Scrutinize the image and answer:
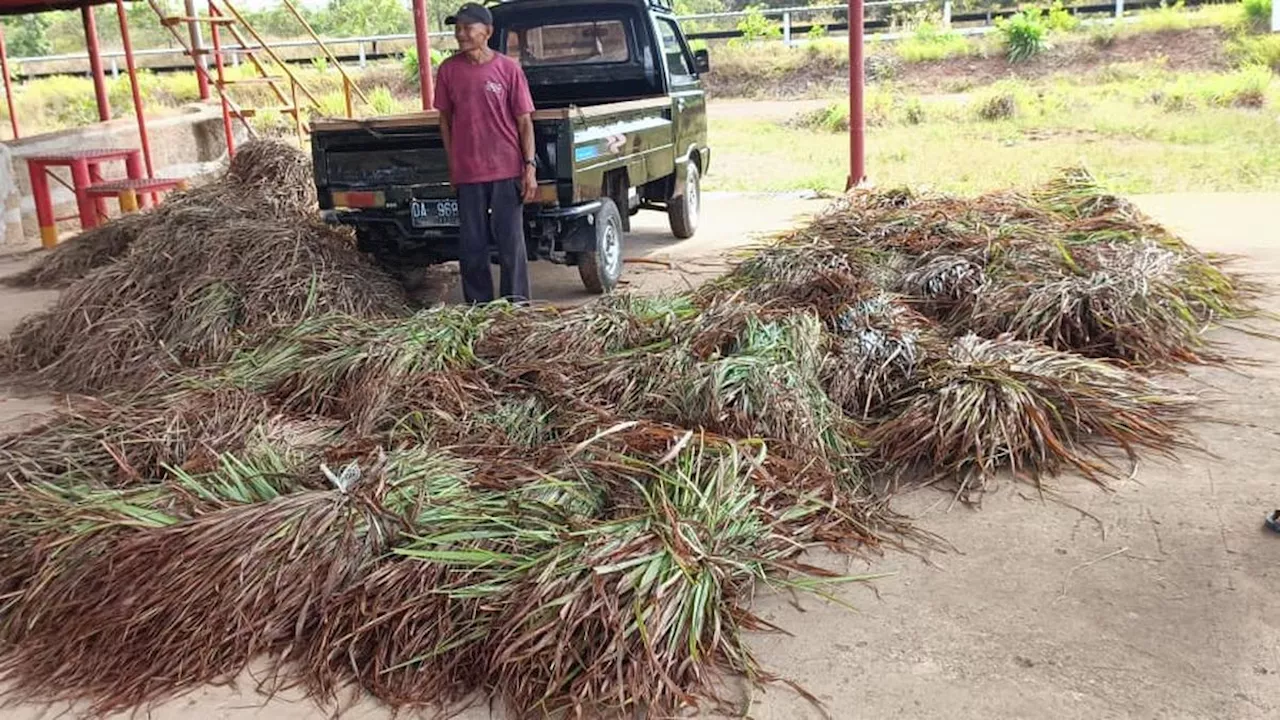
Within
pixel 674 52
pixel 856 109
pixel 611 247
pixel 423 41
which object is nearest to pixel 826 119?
pixel 856 109

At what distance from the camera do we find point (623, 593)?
3.15 meters

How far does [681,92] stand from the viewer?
8.83 metres

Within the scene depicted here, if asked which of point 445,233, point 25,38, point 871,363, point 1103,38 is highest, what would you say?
point 25,38

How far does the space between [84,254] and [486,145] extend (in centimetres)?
437

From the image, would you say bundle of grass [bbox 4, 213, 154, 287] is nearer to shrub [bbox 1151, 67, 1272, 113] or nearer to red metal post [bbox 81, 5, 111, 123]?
red metal post [bbox 81, 5, 111, 123]

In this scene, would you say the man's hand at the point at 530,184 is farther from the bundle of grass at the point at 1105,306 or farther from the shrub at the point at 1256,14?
the shrub at the point at 1256,14

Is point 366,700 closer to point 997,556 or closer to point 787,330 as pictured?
point 997,556

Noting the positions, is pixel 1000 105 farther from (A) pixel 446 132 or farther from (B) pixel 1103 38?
(A) pixel 446 132

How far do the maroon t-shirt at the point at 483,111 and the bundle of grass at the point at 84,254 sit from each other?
3284mm

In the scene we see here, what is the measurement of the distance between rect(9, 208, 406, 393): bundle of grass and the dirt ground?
3317mm

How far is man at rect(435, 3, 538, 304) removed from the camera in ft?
20.2

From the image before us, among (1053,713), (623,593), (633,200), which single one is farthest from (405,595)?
(633,200)

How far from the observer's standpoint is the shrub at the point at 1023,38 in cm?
2452

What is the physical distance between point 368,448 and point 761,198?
8.09 meters
